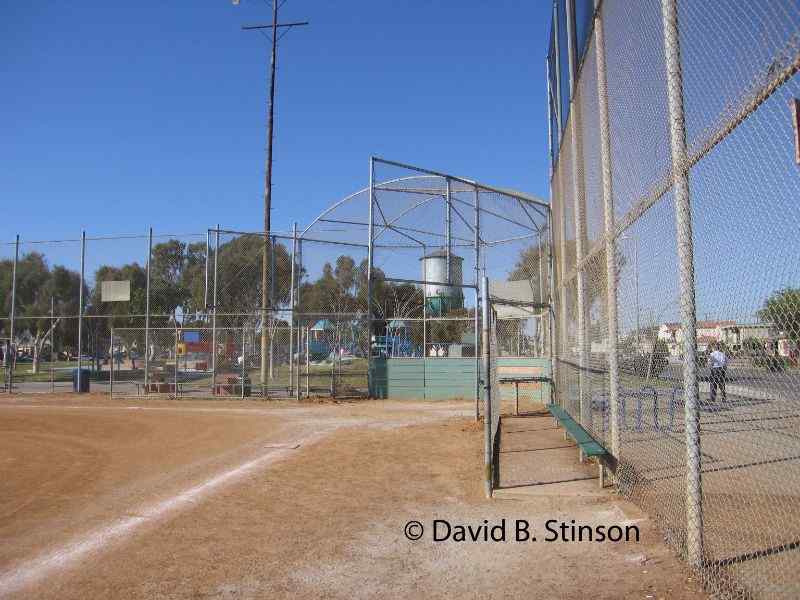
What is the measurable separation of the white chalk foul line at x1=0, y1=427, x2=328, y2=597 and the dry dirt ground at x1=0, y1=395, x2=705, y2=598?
2 centimetres

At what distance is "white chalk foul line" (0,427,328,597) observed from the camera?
419 centimetres

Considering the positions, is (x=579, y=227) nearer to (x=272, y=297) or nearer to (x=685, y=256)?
(x=685, y=256)

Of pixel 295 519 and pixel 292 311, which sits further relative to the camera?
pixel 292 311

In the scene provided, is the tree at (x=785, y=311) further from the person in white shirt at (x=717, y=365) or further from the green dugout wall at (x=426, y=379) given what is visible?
the green dugout wall at (x=426, y=379)

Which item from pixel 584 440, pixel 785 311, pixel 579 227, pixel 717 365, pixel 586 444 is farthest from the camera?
pixel 579 227

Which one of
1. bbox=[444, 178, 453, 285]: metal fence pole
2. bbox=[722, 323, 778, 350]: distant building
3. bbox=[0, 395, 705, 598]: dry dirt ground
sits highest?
bbox=[444, 178, 453, 285]: metal fence pole

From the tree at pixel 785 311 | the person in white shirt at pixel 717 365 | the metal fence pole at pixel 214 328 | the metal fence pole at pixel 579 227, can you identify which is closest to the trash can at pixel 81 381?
the metal fence pole at pixel 214 328

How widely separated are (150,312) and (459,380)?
10151 millimetres

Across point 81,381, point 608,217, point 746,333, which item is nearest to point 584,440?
point 608,217

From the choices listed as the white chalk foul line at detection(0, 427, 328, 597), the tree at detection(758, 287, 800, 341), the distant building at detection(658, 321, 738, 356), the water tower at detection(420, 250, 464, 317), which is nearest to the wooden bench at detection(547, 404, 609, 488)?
the distant building at detection(658, 321, 738, 356)

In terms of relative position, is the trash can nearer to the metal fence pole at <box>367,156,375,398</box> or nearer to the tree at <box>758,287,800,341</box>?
the metal fence pole at <box>367,156,375,398</box>

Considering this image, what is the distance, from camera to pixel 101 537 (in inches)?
200

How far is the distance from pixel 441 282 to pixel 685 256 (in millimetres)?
16101

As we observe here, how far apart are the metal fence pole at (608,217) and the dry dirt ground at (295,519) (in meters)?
1.09
